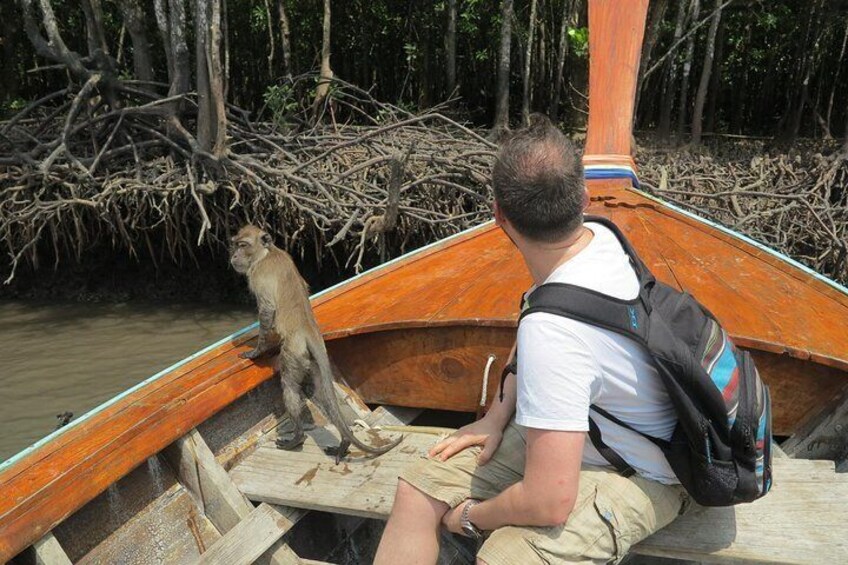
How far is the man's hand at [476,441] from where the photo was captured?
6.34 feet

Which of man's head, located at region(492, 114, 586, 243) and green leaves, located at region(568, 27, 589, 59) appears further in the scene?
green leaves, located at region(568, 27, 589, 59)

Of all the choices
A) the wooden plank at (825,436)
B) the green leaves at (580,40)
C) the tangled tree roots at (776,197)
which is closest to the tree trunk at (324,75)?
the green leaves at (580,40)

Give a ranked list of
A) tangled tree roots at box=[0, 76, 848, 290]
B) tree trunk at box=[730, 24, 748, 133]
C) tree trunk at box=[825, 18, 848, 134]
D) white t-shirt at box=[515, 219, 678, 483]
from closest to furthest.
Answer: white t-shirt at box=[515, 219, 678, 483]
tangled tree roots at box=[0, 76, 848, 290]
tree trunk at box=[825, 18, 848, 134]
tree trunk at box=[730, 24, 748, 133]

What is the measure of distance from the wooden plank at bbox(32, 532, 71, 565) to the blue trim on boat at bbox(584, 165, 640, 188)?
3527 millimetres

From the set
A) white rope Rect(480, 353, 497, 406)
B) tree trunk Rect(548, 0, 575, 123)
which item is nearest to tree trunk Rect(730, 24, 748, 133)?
tree trunk Rect(548, 0, 575, 123)

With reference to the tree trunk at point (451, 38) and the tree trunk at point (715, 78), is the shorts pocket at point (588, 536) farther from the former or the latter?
the tree trunk at point (715, 78)

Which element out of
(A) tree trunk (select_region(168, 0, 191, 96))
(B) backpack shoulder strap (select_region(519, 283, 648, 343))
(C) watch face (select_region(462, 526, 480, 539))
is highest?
(A) tree trunk (select_region(168, 0, 191, 96))

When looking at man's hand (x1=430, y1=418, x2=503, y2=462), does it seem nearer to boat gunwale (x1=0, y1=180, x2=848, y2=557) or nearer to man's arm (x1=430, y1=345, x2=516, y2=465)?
man's arm (x1=430, y1=345, x2=516, y2=465)

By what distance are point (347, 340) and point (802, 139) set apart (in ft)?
40.6

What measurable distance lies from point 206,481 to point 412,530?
1027 millimetres

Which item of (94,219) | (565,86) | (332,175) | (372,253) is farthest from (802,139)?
(94,219)

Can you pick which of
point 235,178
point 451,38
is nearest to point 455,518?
point 235,178

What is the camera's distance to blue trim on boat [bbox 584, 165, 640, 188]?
4352 millimetres

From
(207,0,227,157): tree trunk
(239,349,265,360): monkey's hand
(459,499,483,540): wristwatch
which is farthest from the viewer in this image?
(207,0,227,157): tree trunk
